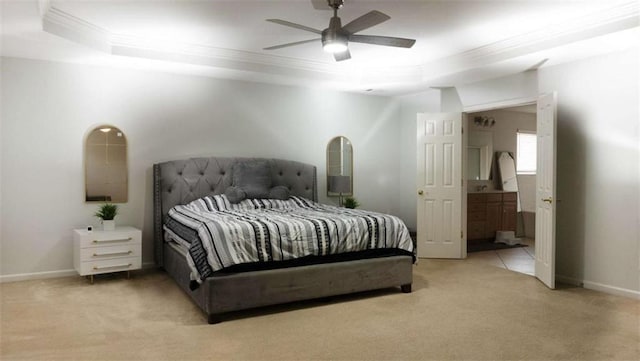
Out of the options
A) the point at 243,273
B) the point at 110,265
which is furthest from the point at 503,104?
the point at 110,265

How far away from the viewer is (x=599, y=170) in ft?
14.9

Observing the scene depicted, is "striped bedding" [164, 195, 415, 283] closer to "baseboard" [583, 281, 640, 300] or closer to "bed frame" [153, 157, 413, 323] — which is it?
"bed frame" [153, 157, 413, 323]

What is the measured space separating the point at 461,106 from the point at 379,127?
1.37 metres

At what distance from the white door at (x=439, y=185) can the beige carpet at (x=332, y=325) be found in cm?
147

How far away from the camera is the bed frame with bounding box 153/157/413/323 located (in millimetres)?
3586

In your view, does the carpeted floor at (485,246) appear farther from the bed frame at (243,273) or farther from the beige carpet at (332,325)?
the bed frame at (243,273)

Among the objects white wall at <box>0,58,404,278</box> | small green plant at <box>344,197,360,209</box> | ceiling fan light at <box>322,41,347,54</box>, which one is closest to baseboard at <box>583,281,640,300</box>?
small green plant at <box>344,197,360,209</box>

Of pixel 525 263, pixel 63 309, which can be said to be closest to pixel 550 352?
pixel 525 263

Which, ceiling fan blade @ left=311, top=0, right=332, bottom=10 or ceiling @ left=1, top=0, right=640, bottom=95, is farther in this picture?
ceiling @ left=1, top=0, right=640, bottom=95

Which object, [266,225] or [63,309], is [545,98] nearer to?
[266,225]

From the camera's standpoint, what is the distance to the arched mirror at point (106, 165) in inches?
198

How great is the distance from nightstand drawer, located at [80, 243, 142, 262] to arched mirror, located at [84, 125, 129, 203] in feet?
2.24

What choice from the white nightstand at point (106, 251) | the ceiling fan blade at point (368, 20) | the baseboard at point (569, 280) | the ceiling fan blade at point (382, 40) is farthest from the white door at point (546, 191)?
the white nightstand at point (106, 251)

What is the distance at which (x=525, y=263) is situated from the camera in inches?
228
